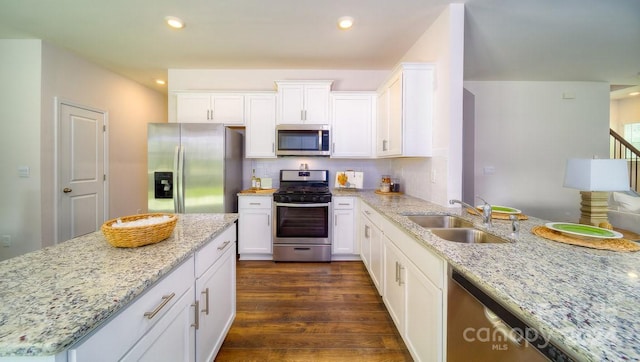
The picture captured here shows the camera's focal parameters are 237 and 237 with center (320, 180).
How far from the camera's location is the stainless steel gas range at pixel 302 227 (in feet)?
9.89

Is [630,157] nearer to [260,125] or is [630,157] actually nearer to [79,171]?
[260,125]

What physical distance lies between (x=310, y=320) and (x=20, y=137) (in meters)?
3.89

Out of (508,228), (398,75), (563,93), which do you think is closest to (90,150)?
(398,75)

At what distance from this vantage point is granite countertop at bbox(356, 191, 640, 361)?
55 cm

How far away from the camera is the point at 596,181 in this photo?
147cm

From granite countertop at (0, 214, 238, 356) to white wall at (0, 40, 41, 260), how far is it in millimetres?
2701

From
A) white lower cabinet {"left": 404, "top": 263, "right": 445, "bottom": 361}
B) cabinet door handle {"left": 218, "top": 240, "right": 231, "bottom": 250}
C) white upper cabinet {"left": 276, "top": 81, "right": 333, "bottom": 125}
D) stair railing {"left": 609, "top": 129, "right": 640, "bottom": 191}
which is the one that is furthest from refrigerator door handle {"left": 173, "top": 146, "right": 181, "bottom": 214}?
stair railing {"left": 609, "top": 129, "right": 640, "bottom": 191}

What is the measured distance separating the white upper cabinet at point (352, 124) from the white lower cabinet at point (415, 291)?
60.3 inches

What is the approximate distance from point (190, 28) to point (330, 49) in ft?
5.07

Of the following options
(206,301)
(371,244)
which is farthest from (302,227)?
(206,301)

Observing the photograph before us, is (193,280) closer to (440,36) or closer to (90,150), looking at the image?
(440,36)

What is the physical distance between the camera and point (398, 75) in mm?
2391

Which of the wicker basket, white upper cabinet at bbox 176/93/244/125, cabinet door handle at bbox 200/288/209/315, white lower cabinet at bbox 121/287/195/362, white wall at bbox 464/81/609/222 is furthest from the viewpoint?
white wall at bbox 464/81/609/222

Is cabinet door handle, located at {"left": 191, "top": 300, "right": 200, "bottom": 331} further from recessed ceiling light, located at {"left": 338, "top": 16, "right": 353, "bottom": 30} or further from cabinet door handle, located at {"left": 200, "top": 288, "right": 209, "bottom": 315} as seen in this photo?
recessed ceiling light, located at {"left": 338, "top": 16, "right": 353, "bottom": 30}
